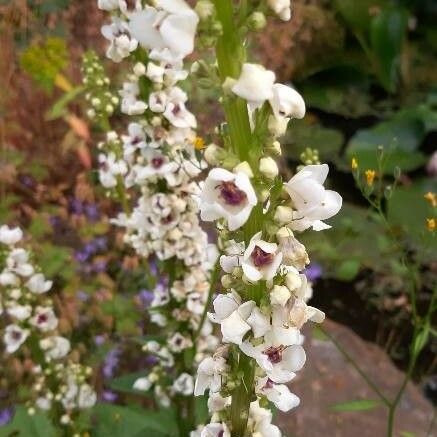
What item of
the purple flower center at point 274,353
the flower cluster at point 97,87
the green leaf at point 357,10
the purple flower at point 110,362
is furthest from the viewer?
the green leaf at point 357,10

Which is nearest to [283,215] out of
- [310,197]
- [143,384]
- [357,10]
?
[310,197]

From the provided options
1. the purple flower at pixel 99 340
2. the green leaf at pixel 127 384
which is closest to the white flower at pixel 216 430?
the green leaf at pixel 127 384

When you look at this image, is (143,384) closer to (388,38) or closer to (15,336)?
(15,336)

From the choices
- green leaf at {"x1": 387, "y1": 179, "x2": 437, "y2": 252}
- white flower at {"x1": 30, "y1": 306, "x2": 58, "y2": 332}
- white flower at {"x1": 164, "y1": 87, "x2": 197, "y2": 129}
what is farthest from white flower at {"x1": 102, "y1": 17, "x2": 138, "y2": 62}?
green leaf at {"x1": 387, "y1": 179, "x2": 437, "y2": 252}

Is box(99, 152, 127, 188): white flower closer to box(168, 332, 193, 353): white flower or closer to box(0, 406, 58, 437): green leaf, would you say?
box(168, 332, 193, 353): white flower

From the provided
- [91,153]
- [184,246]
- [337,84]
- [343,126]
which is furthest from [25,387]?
[337,84]

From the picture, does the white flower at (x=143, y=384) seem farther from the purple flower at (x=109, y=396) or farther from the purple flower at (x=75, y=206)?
the purple flower at (x=75, y=206)

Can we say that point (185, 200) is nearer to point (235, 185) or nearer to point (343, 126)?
point (235, 185)
